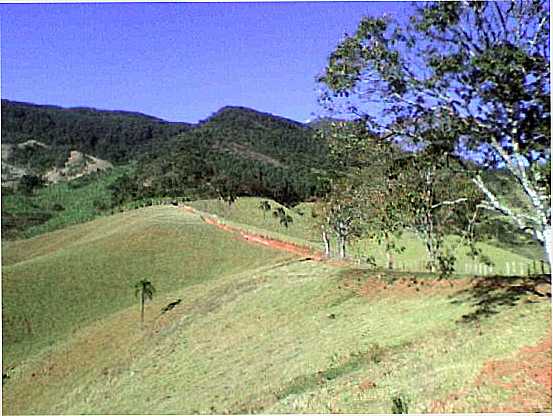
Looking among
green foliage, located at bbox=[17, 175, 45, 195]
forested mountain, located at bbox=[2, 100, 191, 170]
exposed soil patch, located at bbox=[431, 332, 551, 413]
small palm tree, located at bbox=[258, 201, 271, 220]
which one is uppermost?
forested mountain, located at bbox=[2, 100, 191, 170]

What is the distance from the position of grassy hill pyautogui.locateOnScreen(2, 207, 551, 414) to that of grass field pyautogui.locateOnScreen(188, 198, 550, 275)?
339 centimetres

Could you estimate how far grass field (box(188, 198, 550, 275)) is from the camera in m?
25.1

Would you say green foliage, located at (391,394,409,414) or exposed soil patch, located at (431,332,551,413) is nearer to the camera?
exposed soil patch, located at (431,332,551,413)

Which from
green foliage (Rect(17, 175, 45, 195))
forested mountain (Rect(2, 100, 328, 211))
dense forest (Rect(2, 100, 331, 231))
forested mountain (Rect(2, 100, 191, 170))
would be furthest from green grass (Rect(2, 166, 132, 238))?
forested mountain (Rect(2, 100, 191, 170))

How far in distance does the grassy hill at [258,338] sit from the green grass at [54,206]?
70.6ft

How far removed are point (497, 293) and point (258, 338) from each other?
19.5ft

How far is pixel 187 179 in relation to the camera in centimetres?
5747

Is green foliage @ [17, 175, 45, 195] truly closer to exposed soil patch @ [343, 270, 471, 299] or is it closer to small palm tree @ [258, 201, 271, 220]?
small palm tree @ [258, 201, 271, 220]

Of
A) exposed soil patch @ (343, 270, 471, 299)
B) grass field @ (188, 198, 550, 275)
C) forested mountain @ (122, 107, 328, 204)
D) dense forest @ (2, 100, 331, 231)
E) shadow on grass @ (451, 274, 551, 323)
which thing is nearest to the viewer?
shadow on grass @ (451, 274, 551, 323)

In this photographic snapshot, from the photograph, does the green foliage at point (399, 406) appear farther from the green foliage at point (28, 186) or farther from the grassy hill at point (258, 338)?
the green foliage at point (28, 186)

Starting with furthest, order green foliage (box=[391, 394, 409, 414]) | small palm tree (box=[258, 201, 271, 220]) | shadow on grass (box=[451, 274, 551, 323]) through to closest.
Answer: small palm tree (box=[258, 201, 271, 220]) → shadow on grass (box=[451, 274, 551, 323]) → green foliage (box=[391, 394, 409, 414])

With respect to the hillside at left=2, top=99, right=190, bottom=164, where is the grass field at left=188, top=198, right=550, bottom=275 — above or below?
below

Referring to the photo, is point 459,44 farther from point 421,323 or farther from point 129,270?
point 129,270

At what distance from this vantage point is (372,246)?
28312 mm
